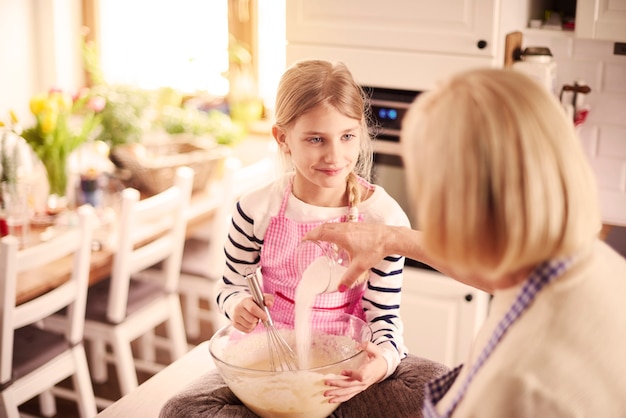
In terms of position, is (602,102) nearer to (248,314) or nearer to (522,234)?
(248,314)

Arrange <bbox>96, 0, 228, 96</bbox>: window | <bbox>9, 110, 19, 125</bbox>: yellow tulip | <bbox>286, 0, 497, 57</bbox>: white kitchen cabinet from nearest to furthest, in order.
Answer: <bbox>286, 0, 497, 57</bbox>: white kitchen cabinet, <bbox>9, 110, 19, 125</bbox>: yellow tulip, <bbox>96, 0, 228, 96</bbox>: window

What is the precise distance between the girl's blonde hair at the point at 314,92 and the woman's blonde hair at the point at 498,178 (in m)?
0.56

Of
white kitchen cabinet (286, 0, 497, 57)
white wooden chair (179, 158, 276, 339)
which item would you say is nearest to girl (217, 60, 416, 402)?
white kitchen cabinet (286, 0, 497, 57)

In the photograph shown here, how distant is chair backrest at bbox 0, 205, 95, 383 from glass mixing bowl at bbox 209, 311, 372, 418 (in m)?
0.99

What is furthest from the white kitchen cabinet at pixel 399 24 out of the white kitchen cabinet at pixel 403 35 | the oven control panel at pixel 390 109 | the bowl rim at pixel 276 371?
the bowl rim at pixel 276 371

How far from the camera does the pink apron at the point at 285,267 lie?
4.60 feet

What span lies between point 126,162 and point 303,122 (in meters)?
1.75

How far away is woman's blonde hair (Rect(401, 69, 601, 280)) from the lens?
0.72 metres

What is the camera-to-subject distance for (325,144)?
4.34 feet

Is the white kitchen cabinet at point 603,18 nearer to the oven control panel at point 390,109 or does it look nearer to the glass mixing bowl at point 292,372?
the oven control panel at point 390,109

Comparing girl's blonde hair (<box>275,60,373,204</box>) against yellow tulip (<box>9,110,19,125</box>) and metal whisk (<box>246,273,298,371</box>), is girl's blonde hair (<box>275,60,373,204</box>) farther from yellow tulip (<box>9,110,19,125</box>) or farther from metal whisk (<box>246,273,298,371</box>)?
yellow tulip (<box>9,110,19,125</box>)

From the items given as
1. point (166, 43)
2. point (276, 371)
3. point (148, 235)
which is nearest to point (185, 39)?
point (166, 43)

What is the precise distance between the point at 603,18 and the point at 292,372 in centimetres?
143

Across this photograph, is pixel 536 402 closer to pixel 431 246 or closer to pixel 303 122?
pixel 431 246
